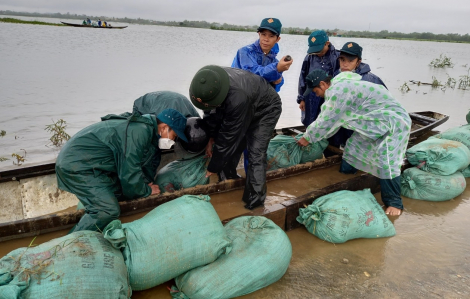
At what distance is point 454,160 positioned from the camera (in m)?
3.95

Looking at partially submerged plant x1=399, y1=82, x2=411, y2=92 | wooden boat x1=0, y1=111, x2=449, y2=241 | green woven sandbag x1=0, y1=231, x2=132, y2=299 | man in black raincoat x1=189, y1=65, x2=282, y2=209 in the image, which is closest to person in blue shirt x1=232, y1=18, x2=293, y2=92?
man in black raincoat x1=189, y1=65, x2=282, y2=209

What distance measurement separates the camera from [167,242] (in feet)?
6.59

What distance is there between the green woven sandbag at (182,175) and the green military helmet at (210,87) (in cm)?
85

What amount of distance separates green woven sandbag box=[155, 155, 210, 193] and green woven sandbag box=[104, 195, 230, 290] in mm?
969

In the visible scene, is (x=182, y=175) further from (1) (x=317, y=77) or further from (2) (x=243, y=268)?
(1) (x=317, y=77)

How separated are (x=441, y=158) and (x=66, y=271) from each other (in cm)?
422

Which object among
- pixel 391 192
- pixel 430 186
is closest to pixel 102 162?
pixel 391 192

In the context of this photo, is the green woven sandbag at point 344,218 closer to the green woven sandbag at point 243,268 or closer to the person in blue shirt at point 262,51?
the green woven sandbag at point 243,268

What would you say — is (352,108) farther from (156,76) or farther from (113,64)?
(113,64)

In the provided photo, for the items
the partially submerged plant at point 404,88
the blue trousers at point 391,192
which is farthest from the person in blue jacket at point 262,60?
the partially submerged plant at point 404,88

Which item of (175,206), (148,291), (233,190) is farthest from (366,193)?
(148,291)

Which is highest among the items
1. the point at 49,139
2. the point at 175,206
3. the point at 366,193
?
the point at 175,206

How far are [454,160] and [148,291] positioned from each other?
3.91 metres

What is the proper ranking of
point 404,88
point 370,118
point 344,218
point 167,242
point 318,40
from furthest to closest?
point 404,88 < point 318,40 < point 370,118 < point 344,218 < point 167,242
